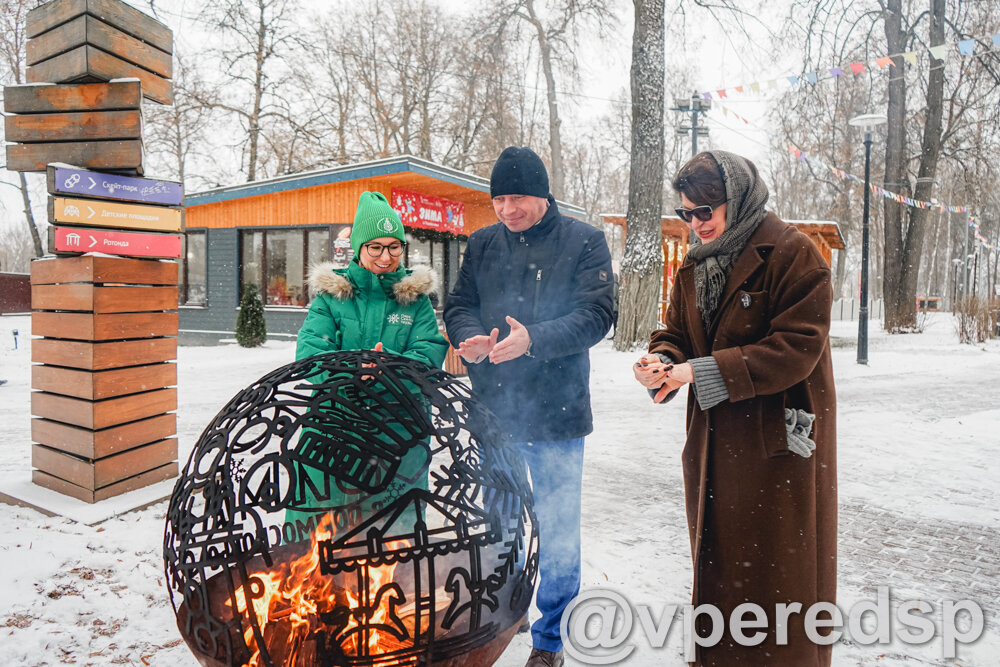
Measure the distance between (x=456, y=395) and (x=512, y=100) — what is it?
24.3 m

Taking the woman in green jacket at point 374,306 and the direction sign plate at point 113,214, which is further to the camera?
the direction sign plate at point 113,214

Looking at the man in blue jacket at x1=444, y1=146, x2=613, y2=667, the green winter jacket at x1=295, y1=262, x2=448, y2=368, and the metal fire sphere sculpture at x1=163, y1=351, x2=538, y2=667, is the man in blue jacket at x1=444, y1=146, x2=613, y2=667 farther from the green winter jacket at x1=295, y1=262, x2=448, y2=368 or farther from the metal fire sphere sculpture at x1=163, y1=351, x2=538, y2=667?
the metal fire sphere sculpture at x1=163, y1=351, x2=538, y2=667

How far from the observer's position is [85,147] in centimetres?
418

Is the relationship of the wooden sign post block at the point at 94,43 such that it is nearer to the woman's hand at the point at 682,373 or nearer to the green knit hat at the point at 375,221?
the green knit hat at the point at 375,221

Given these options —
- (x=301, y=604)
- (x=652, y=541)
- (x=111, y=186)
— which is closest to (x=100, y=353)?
(x=111, y=186)

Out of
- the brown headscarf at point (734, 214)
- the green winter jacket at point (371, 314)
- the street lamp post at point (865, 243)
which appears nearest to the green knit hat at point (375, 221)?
the green winter jacket at point (371, 314)

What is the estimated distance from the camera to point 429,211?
50.6ft

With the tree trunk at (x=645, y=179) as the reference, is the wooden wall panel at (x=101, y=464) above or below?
below

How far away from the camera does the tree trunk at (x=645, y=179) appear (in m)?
11.8

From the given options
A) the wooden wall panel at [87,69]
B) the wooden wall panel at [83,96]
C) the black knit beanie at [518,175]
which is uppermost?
the wooden wall panel at [87,69]

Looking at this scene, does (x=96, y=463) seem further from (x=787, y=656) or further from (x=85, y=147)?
(x=787, y=656)

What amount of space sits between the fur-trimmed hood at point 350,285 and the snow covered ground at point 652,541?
1551 mm

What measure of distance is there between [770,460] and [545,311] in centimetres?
99

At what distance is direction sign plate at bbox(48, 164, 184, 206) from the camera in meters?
3.95
